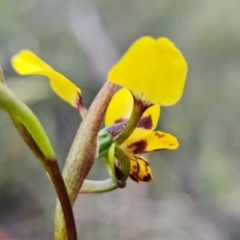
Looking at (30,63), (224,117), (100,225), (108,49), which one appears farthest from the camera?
(224,117)

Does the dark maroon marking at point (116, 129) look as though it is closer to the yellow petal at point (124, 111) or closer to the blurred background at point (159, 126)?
the yellow petal at point (124, 111)

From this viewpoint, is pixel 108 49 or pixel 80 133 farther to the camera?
pixel 108 49

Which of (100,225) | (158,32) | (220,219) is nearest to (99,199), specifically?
(100,225)

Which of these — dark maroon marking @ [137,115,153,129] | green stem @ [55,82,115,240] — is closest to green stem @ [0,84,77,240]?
green stem @ [55,82,115,240]

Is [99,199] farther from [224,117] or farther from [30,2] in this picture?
[30,2]

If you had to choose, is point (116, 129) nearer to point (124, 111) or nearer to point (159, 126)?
point (124, 111)

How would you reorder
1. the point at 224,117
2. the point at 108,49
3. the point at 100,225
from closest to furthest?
the point at 100,225, the point at 108,49, the point at 224,117

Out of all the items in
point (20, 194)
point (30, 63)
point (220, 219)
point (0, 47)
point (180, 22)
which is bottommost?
point (220, 219)

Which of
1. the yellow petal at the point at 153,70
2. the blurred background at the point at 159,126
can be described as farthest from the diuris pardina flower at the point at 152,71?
the blurred background at the point at 159,126

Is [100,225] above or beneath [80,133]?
beneath
